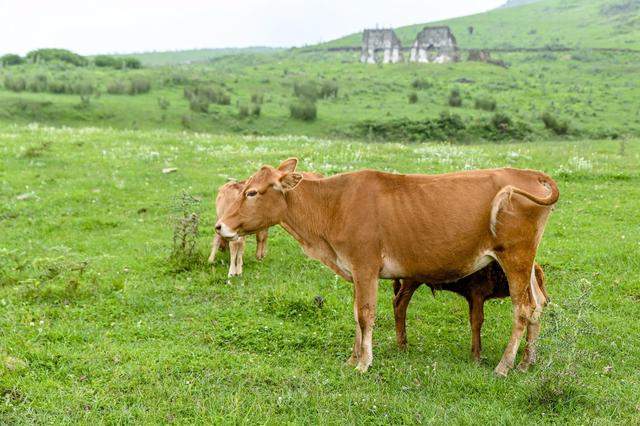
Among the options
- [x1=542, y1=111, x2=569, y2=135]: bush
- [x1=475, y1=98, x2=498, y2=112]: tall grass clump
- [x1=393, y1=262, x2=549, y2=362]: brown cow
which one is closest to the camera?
[x1=393, y1=262, x2=549, y2=362]: brown cow

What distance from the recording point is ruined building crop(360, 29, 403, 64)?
108375 mm

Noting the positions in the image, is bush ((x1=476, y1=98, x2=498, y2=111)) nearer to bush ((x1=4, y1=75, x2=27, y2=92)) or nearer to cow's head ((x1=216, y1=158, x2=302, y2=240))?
bush ((x1=4, y1=75, x2=27, y2=92))

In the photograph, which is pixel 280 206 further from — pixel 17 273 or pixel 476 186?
pixel 17 273

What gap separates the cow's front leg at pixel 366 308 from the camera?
7.98 metres

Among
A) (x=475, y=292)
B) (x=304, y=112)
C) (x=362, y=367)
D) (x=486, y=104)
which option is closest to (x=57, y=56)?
(x=304, y=112)

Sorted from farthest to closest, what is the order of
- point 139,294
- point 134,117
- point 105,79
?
point 105,79, point 134,117, point 139,294

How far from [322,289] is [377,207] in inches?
132

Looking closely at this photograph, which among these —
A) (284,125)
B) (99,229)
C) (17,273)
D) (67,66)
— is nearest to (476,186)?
(17,273)

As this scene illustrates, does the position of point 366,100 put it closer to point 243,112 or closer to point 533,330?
point 243,112

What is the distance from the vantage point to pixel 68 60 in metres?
79.6

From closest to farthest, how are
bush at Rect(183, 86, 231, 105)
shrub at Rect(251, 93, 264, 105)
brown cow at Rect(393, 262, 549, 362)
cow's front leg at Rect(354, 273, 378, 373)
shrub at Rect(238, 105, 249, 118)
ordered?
cow's front leg at Rect(354, 273, 378, 373) < brown cow at Rect(393, 262, 549, 362) < shrub at Rect(238, 105, 249, 118) < bush at Rect(183, 86, 231, 105) < shrub at Rect(251, 93, 264, 105)

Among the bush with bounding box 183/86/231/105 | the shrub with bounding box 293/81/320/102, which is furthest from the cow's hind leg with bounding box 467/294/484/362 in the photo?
the shrub with bounding box 293/81/320/102

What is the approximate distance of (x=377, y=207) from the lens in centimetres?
809

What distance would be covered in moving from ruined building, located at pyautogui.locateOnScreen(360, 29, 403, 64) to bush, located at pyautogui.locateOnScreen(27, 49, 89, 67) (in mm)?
48527
